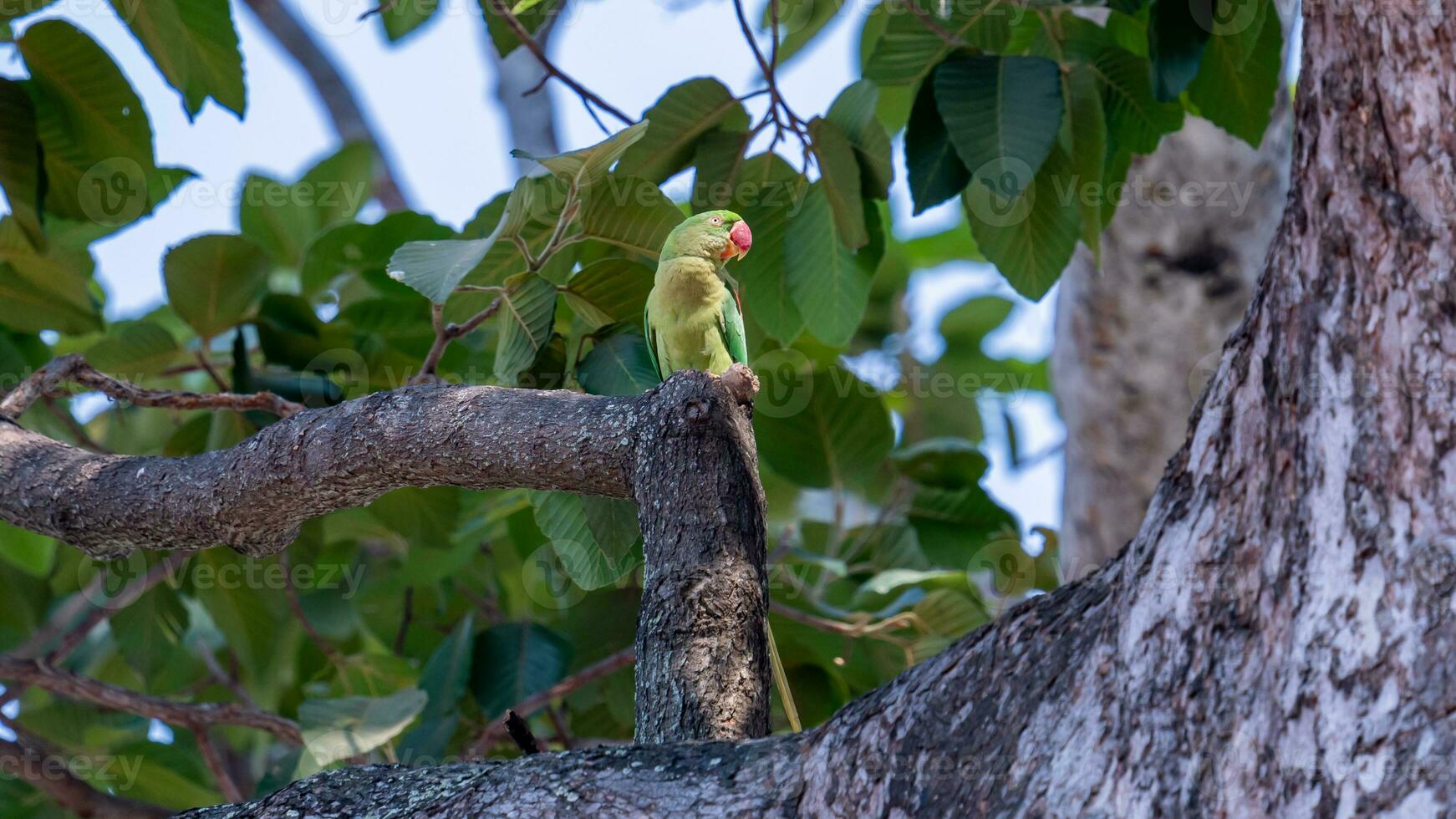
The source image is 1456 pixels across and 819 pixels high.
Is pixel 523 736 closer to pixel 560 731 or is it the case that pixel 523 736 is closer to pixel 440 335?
pixel 440 335

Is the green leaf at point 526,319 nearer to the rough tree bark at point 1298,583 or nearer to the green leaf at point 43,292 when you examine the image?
the rough tree bark at point 1298,583

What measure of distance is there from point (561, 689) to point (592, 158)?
5.24 ft

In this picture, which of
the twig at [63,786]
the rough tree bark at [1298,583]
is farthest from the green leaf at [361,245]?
the rough tree bark at [1298,583]

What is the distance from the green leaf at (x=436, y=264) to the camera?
1.70 meters

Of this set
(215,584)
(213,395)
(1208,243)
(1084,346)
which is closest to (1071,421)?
(1084,346)

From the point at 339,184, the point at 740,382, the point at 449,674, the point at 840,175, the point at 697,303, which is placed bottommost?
the point at 449,674

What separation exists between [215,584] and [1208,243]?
3342 millimetres

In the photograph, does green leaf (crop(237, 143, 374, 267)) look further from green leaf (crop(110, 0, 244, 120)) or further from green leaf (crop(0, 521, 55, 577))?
green leaf (crop(110, 0, 244, 120))

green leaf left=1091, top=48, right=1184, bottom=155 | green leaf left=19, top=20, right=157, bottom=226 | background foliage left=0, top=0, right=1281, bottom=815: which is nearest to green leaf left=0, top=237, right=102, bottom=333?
background foliage left=0, top=0, right=1281, bottom=815

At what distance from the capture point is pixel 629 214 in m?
2.09

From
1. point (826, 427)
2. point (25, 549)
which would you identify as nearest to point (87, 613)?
point (25, 549)

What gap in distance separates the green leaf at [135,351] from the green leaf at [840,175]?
160 cm

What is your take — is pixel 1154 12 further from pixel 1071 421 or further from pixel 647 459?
pixel 1071 421

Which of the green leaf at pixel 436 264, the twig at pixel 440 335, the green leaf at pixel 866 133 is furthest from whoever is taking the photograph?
the green leaf at pixel 866 133
